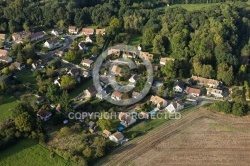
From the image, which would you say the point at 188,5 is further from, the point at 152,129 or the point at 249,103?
the point at 152,129

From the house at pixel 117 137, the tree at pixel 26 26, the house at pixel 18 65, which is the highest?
the tree at pixel 26 26

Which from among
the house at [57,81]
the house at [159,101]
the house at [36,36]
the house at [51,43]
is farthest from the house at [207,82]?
the house at [36,36]

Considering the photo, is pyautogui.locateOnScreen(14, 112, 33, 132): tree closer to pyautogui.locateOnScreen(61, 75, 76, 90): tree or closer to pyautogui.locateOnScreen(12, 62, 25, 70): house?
pyautogui.locateOnScreen(61, 75, 76, 90): tree

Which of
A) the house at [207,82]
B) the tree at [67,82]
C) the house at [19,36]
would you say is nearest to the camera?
the tree at [67,82]

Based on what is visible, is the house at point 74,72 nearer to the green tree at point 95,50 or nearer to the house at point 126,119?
the green tree at point 95,50

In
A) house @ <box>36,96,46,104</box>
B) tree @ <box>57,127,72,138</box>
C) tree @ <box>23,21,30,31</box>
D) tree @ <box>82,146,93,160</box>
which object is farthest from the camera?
tree @ <box>23,21,30,31</box>

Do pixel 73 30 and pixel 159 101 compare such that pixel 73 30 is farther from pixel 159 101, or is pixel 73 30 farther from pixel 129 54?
pixel 159 101

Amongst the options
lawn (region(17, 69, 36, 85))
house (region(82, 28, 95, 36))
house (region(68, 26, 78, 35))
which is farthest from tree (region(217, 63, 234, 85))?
house (region(68, 26, 78, 35))

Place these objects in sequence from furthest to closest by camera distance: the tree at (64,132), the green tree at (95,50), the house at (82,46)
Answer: the house at (82,46)
the green tree at (95,50)
the tree at (64,132)
